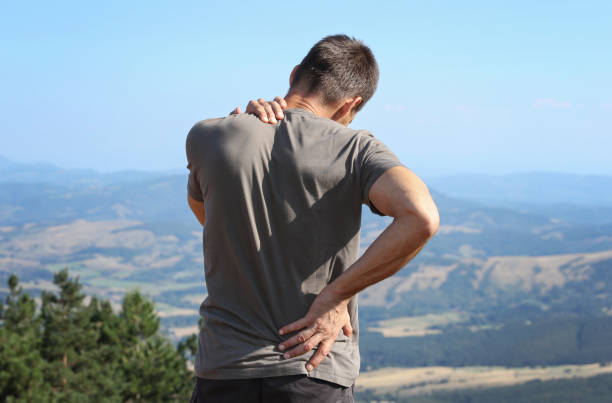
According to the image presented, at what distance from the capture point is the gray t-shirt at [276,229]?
294 cm

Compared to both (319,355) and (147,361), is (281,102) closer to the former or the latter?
(319,355)

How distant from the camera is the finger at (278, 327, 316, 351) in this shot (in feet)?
9.59

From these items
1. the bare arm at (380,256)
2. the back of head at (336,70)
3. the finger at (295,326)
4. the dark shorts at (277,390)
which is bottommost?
the dark shorts at (277,390)

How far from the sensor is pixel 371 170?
9.37 ft

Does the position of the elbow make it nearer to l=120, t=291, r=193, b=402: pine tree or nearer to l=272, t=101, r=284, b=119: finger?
l=272, t=101, r=284, b=119: finger

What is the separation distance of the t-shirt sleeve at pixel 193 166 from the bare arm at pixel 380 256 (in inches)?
38.4

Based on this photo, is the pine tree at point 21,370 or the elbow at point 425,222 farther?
the pine tree at point 21,370

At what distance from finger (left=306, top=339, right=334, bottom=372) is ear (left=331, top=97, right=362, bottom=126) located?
1256 mm

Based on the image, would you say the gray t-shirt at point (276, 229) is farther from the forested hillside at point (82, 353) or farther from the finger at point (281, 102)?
the forested hillside at point (82, 353)

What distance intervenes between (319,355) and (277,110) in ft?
4.16

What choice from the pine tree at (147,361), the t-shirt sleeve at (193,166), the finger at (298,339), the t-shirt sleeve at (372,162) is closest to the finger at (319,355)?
the finger at (298,339)

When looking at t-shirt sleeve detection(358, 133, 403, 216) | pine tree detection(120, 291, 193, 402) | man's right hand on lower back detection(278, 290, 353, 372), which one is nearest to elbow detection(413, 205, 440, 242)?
t-shirt sleeve detection(358, 133, 403, 216)

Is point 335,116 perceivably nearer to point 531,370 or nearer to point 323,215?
point 323,215

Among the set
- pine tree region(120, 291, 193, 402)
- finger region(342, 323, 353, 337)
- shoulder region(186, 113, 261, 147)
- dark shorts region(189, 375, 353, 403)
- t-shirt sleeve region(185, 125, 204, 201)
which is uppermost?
shoulder region(186, 113, 261, 147)
